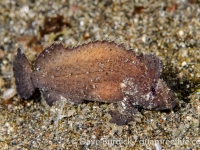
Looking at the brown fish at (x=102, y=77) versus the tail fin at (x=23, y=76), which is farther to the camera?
the tail fin at (x=23, y=76)

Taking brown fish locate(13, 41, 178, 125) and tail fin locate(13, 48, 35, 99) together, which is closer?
brown fish locate(13, 41, 178, 125)

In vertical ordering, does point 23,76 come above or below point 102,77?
above

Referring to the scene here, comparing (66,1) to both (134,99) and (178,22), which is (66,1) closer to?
(178,22)

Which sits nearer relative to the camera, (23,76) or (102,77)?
(102,77)

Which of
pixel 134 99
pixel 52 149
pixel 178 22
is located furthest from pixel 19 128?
pixel 178 22

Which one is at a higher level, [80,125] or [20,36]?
[20,36]
